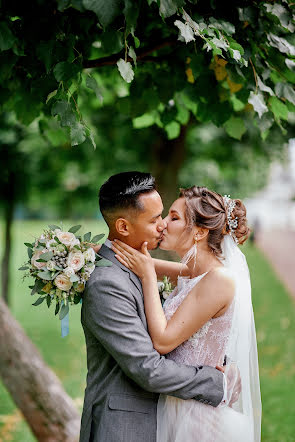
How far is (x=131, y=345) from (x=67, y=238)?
0.68 meters

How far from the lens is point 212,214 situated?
3322 mm

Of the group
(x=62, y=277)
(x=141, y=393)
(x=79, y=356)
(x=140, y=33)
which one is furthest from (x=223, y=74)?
(x=79, y=356)

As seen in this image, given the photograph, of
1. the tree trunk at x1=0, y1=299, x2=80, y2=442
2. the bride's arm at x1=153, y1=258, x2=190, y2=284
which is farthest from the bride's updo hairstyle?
the tree trunk at x1=0, y1=299, x2=80, y2=442

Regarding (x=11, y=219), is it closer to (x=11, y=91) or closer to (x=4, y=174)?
(x=4, y=174)

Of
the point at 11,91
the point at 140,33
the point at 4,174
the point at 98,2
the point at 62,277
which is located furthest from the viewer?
the point at 4,174

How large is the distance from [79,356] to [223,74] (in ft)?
24.9

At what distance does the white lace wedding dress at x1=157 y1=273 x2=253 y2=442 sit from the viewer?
314 cm

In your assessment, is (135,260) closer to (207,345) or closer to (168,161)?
(207,345)

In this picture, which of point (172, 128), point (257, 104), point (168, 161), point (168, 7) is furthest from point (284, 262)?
point (168, 7)

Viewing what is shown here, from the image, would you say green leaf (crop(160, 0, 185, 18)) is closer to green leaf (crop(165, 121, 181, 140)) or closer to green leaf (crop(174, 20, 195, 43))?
green leaf (crop(174, 20, 195, 43))

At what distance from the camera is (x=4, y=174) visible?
12219 millimetres

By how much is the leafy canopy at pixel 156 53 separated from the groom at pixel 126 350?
47 centimetres

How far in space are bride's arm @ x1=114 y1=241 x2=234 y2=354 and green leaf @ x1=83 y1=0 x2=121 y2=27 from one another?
1.25 m

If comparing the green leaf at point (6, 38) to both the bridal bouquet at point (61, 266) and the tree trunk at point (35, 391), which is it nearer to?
the bridal bouquet at point (61, 266)
